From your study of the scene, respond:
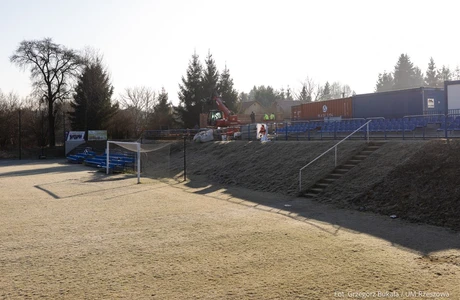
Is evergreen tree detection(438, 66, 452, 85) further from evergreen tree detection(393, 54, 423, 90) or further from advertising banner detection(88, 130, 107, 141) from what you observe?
advertising banner detection(88, 130, 107, 141)

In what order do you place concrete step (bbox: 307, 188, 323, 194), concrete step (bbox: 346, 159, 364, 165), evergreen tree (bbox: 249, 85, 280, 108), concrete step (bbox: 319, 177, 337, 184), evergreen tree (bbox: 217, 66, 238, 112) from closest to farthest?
concrete step (bbox: 307, 188, 323, 194) < concrete step (bbox: 319, 177, 337, 184) < concrete step (bbox: 346, 159, 364, 165) < evergreen tree (bbox: 217, 66, 238, 112) < evergreen tree (bbox: 249, 85, 280, 108)

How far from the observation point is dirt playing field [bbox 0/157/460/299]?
606 centimetres

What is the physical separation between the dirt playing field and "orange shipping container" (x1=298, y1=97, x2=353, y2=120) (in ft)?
57.3

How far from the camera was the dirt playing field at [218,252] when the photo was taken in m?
6.06

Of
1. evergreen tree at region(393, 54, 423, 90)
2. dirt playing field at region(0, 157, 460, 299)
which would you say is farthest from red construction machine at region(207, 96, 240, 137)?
evergreen tree at region(393, 54, 423, 90)

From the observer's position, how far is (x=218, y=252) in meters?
8.05

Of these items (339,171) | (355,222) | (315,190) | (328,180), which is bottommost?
(355,222)

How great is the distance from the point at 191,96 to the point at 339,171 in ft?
145

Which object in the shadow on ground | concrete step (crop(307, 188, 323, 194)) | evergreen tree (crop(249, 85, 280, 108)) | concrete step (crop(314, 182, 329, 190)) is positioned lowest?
the shadow on ground

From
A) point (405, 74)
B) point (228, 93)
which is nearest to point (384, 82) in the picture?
point (405, 74)

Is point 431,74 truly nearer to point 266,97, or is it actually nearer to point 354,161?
point 266,97


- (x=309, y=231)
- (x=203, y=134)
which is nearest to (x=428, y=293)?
(x=309, y=231)

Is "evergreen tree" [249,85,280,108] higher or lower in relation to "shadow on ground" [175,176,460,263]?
higher

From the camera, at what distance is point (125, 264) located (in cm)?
729
